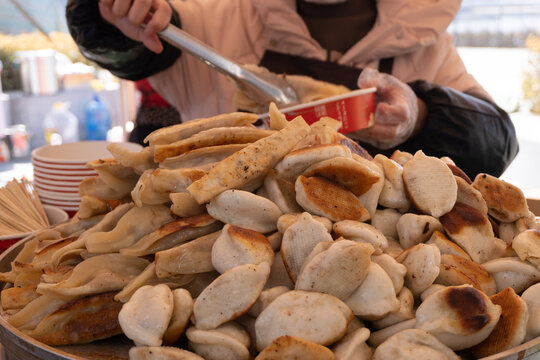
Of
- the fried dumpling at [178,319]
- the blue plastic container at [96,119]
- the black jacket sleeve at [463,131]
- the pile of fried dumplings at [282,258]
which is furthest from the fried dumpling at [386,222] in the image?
the blue plastic container at [96,119]

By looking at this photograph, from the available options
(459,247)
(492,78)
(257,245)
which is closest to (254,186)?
(257,245)

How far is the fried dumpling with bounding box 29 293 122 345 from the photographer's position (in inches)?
18.5

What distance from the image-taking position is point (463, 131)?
4.13ft

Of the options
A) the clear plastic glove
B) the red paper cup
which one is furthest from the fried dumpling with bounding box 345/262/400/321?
the clear plastic glove

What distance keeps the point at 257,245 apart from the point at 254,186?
0.09 metres

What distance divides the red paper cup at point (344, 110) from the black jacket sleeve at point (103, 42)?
1.90 ft

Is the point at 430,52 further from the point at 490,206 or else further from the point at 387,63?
the point at 490,206

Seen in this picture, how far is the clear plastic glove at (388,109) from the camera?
1.12 meters

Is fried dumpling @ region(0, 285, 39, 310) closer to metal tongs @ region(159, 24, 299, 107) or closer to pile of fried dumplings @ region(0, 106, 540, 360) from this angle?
pile of fried dumplings @ region(0, 106, 540, 360)

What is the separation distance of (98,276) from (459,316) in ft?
1.06

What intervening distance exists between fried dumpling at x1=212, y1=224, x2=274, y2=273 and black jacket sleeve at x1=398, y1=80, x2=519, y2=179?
0.91 m

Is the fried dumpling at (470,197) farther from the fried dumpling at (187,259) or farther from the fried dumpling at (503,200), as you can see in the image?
the fried dumpling at (187,259)

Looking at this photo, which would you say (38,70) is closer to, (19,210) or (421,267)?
(19,210)

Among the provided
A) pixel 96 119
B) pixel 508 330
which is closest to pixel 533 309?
pixel 508 330
